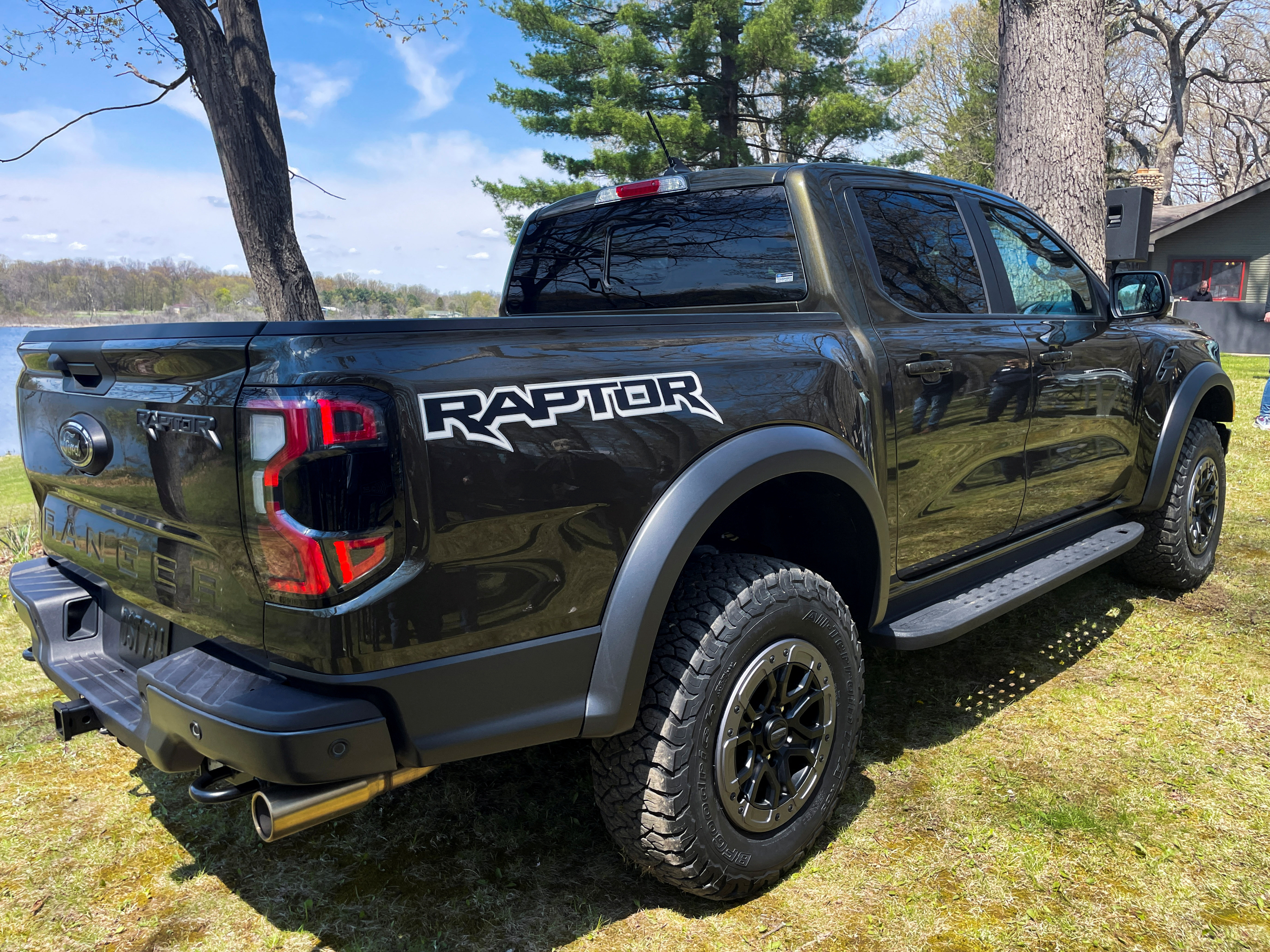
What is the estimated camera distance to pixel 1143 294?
4312 mm

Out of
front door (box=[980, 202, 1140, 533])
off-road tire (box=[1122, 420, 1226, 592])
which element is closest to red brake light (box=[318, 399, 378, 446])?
front door (box=[980, 202, 1140, 533])

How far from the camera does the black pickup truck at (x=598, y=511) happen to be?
68.4 inches

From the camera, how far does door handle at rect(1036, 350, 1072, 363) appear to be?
347 cm

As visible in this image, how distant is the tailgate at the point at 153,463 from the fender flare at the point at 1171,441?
4.07 meters

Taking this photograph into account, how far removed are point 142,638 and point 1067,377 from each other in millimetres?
3372

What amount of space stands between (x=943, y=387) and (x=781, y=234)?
2.44ft

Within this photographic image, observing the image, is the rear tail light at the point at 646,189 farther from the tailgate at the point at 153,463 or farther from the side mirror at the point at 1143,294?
the side mirror at the point at 1143,294

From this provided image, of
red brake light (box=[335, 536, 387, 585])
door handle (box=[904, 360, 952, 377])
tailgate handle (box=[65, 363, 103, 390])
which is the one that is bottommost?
red brake light (box=[335, 536, 387, 585])

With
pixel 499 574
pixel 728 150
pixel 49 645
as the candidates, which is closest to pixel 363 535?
pixel 499 574

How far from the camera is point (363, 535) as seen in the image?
170 cm

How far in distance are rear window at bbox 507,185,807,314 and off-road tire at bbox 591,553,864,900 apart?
1018 mm

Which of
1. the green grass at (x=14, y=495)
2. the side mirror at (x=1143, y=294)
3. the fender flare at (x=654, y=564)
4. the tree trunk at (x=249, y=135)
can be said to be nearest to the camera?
the fender flare at (x=654, y=564)

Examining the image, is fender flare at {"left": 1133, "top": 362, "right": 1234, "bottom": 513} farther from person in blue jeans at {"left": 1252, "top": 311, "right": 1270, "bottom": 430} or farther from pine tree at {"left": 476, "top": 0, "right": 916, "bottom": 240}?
pine tree at {"left": 476, "top": 0, "right": 916, "bottom": 240}

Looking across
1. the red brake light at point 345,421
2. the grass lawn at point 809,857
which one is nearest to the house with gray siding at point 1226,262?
the grass lawn at point 809,857
